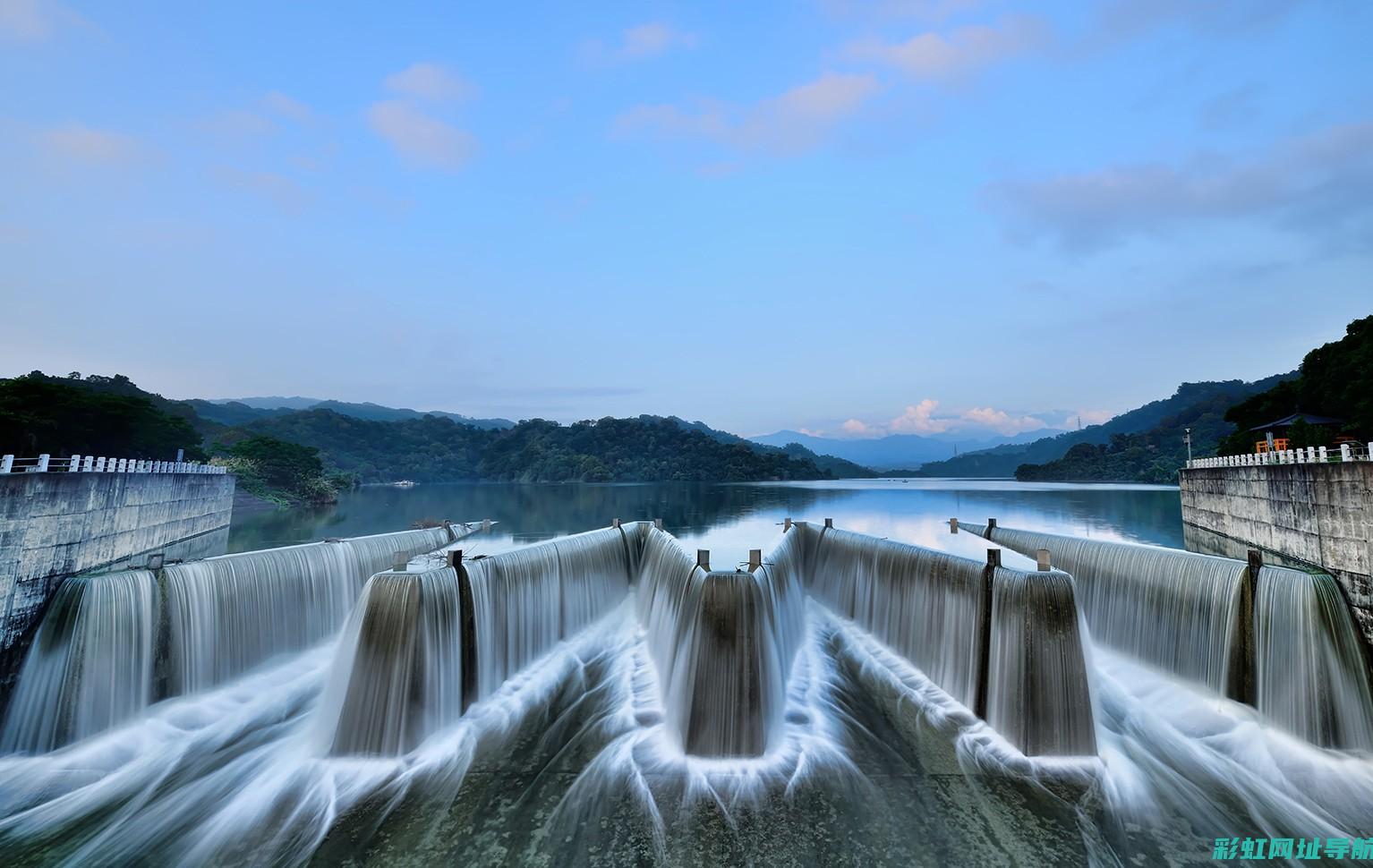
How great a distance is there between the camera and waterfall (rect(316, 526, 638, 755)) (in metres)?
9.03

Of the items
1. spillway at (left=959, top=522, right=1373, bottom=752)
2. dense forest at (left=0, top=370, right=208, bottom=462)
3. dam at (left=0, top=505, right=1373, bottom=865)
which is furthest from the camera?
dense forest at (left=0, top=370, right=208, bottom=462)

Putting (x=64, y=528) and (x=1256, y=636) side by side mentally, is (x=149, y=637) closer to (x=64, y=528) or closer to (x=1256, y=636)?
(x=64, y=528)

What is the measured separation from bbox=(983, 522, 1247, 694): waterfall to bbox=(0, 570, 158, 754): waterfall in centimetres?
2027

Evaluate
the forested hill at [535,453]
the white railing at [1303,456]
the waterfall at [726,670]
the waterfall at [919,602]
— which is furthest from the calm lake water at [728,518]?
the forested hill at [535,453]

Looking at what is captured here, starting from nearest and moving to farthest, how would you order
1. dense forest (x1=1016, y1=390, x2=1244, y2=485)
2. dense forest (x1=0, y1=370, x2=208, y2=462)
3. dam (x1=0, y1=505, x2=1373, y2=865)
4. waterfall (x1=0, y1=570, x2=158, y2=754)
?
1. dam (x1=0, y1=505, x2=1373, y2=865)
2. waterfall (x1=0, y1=570, x2=158, y2=754)
3. dense forest (x1=0, y1=370, x2=208, y2=462)
4. dense forest (x1=1016, y1=390, x2=1244, y2=485)

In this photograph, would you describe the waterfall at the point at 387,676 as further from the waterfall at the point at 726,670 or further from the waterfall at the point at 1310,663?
the waterfall at the point at 1310,663

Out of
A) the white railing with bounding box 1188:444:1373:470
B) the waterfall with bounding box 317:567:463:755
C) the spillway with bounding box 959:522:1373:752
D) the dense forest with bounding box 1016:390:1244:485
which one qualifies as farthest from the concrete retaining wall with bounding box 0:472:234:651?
the dense forest with bounding box 1016:390:1244:485

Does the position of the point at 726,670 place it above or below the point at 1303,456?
below

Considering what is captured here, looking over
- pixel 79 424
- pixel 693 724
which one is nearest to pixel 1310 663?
pixel 693 724

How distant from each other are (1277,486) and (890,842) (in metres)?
20.5

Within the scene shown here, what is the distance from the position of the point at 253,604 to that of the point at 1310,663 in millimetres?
20600

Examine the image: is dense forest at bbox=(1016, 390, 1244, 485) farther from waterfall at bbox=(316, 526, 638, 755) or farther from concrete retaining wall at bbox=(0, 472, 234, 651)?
concrete retaining wall at bbox=(0, 472, 234, 651)

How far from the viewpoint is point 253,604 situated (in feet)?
41.6

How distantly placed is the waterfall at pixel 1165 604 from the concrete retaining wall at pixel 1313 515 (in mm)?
2056
